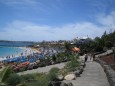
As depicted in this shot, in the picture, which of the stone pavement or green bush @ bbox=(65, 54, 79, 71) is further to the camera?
green bush @ bbox=(65, 54, 79, 71)

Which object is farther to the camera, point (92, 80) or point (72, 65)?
point (72, 65)

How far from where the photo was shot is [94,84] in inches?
512

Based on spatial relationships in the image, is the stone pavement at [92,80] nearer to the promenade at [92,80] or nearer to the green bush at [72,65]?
the promenade at [92,80]

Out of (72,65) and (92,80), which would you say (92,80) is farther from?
A: (72,65)

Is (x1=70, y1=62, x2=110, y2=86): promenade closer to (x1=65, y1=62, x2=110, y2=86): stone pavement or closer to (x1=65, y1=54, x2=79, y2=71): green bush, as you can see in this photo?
(x1=65, y1=62, x2=110, y2=86): stone pavement

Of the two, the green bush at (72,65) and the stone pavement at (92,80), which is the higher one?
the green bush at (72,65)

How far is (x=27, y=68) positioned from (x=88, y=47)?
2875cm

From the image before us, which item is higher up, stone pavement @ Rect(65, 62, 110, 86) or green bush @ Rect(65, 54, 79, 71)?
green bush @ Rect(65, 54, 79, 71)

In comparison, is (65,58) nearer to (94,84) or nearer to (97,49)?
(97,49)

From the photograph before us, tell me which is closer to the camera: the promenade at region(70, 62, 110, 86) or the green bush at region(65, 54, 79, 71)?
the promenade at region(70, 62, 110, 86)

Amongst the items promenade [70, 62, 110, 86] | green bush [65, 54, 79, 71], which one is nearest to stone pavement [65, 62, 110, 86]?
promenade [70, 62, 110, 86]

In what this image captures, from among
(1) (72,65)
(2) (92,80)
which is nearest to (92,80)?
(2) (92,80)

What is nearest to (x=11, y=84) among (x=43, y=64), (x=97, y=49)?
(x=43, y=64)

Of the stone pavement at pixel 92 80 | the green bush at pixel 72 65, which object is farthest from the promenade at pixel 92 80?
the green bush at pixel 72 65
